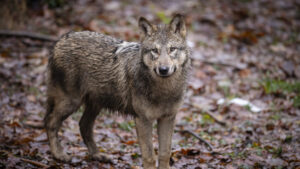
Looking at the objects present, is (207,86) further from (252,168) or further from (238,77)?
(252,168)

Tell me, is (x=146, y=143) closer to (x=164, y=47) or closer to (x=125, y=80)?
(x=125, y=80)

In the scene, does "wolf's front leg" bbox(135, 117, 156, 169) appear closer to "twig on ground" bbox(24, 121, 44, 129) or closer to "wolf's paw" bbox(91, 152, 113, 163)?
"wolf's paw" bbox(91, 152, 113, 163)

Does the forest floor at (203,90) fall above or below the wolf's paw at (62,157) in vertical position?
above

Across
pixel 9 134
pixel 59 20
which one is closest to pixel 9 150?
pixel 9 134

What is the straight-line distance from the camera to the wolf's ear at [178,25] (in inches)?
188

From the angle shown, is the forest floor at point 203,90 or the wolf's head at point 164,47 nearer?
the wolf's head at point 164,47

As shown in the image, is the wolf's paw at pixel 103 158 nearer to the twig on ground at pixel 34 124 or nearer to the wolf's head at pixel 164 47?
the twig on ground at pixel 34 124

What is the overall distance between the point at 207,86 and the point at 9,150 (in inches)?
198

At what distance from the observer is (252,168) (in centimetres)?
509

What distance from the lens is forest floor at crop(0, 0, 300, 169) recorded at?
18.2 feet

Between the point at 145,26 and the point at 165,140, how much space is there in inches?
66.6

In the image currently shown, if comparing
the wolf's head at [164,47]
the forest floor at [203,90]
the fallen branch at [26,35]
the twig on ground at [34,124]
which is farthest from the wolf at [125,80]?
the fallen branch at [26,35]

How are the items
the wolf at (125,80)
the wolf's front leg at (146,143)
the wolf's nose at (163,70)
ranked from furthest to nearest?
the wolf's front leg at (146,143)
the wolf at (125,80)
the wolf's nose at (163,70)

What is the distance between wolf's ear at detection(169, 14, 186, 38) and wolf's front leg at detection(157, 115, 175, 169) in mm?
1233
